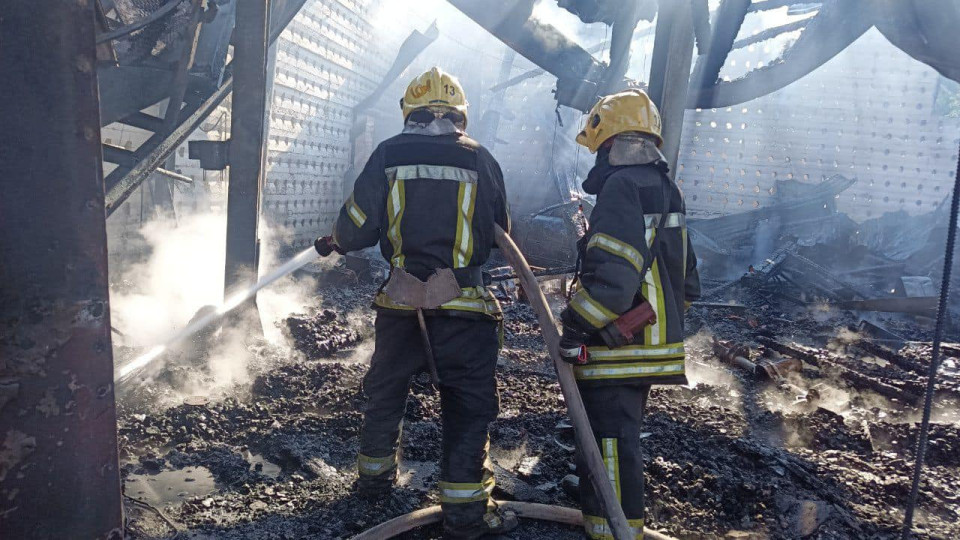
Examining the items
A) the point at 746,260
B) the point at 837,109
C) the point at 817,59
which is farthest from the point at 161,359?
the point at 837,109

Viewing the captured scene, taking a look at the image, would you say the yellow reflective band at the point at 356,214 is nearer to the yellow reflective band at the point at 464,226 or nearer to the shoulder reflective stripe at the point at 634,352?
the yellow reflective band at the point at 464,226

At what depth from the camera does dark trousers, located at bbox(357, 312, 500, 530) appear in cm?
280

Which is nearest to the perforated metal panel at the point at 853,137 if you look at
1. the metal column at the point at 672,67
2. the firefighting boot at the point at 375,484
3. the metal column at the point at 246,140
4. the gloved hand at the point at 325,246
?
the metal column at the point at 672,67

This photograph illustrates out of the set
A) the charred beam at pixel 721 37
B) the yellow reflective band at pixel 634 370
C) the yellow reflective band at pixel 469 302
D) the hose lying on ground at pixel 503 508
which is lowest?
the hose lying on ground at pixel 503 508

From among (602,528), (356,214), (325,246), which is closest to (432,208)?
(356,214)

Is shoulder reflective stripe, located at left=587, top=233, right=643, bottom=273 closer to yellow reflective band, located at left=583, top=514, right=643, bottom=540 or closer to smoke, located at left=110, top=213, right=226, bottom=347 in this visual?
yellow reflective band, located at left=583, top=514, right=643, bottom=540

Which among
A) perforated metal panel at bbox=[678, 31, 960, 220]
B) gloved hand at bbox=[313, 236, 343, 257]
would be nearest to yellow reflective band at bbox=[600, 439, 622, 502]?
gloved hand at bbox=[313, 236, 343, 257]

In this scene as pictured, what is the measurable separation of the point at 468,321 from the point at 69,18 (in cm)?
197

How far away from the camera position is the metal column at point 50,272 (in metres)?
1.39

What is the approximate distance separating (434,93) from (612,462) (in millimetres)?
2006

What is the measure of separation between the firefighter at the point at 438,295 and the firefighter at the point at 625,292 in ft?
1.65

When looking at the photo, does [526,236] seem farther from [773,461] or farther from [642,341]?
[642,341]

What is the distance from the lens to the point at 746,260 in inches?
537

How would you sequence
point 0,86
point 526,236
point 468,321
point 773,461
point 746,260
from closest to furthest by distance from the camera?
point 0,86
point 468,321
point 773,461
point 526,236
point 746,260
